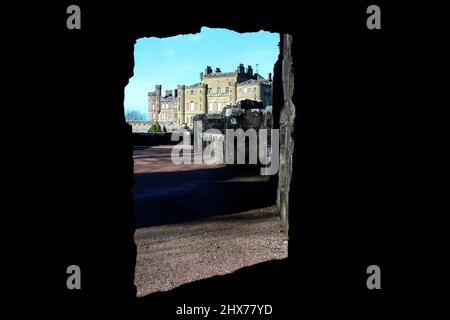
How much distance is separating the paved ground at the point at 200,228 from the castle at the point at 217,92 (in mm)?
54107

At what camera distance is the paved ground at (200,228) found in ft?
16.5

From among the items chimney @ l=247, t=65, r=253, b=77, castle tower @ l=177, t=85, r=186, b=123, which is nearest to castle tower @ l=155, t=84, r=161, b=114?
castle tower @ l=177, t=85, r=186, b=123

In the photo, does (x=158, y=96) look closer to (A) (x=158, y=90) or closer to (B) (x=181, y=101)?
(A) (x=158, y=90)

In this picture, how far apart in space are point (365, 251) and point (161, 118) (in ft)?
279

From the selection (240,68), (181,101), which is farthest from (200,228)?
(181,101)

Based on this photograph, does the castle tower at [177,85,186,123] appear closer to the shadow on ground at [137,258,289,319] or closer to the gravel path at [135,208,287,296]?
the gravel path at [135,208,287,296]

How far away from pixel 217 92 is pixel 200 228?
66704mm

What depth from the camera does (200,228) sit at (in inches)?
280

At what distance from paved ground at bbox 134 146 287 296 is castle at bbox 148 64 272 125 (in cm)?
5411

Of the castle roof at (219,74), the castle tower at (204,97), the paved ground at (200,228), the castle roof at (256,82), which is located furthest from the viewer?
the castle tower at (204,97)

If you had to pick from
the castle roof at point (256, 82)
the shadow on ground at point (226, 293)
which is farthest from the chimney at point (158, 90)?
the shadow on ground at point (226, 293)
